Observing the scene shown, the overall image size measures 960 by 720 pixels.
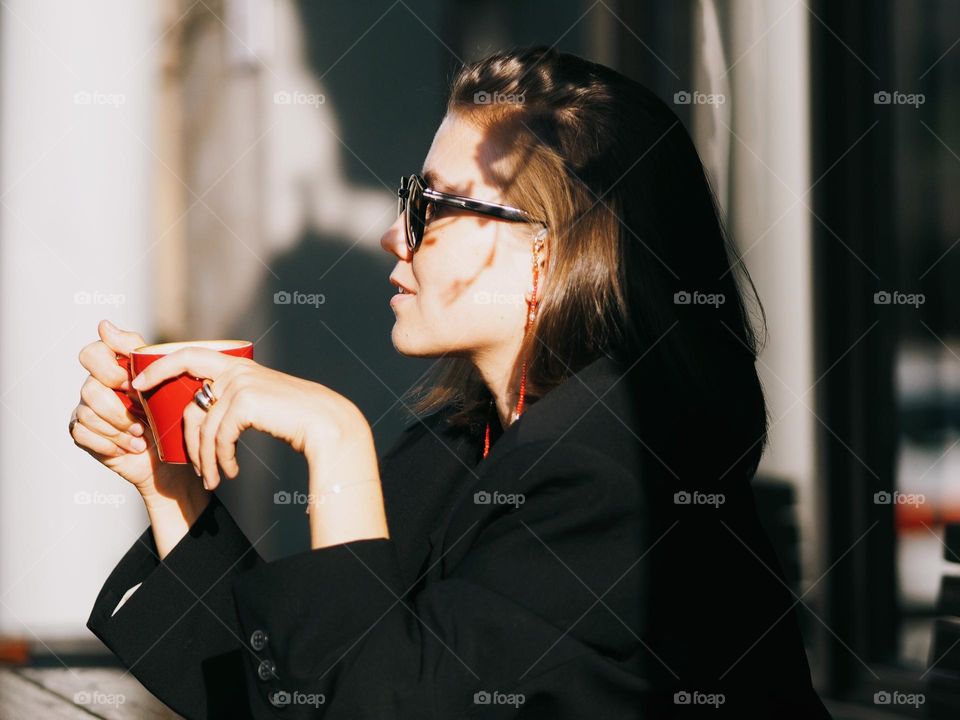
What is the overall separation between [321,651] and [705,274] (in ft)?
2.58

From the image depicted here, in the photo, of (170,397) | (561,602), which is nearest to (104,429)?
(170,397)

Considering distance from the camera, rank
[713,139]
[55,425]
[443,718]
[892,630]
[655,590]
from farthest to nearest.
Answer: [55,425], [713,139], [892,630], [655,590], [443,718]

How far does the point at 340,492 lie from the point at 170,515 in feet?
1.76

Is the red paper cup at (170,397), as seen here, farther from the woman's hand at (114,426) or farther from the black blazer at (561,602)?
the black blazer at (561,602)

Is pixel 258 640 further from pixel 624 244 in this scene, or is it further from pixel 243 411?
pixel 624 244

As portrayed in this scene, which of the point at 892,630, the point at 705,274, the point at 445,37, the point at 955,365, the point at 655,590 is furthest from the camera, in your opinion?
the point at 445,37

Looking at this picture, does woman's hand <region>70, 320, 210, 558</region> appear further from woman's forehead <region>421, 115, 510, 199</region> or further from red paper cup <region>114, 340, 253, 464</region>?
woman's forehead <region>421, 115, 510, 199</region>

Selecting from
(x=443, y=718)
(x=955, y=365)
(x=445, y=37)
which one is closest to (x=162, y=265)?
(x=445, y=37)

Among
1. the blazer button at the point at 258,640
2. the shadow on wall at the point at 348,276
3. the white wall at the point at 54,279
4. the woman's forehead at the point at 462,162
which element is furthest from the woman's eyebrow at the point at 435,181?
the white wall at the point at 54,279

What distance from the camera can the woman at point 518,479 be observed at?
1307 mm

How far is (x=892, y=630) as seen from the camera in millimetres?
3541

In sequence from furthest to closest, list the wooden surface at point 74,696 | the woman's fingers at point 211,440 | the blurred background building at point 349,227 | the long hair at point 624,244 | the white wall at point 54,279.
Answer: the white wall at point 54,279 → the blurred background building at point 349,227 → the wooden surface at point 74,696 → the long hair at point 624,244 → the woman's fingers at point 211,440

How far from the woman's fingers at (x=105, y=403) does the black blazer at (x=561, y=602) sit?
423mm

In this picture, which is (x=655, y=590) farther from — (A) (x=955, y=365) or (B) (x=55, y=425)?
(B) (x=55, y=425)
